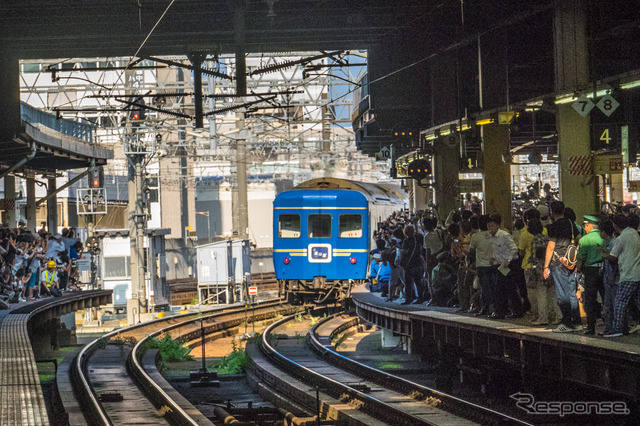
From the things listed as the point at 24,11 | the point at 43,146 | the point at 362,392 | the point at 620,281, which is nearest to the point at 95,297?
the point at 43,146

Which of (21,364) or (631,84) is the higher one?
(631,84)

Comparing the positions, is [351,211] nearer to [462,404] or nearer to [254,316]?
[254,316]

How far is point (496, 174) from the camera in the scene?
18.9 m

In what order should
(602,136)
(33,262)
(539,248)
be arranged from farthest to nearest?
(33,262) < (602,136) < (539,248)

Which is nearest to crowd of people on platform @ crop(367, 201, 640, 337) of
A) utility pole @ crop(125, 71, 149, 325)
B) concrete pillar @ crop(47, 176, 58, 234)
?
concrete pillar @ crop(47, 176, 58, 234)

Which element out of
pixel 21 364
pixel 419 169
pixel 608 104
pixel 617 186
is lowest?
pixel 21 364

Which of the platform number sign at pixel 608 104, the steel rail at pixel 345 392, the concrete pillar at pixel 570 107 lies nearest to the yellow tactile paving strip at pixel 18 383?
the steel rail at pixel 345 392

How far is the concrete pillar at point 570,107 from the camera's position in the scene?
14805 millimetres

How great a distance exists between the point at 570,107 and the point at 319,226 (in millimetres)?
9464

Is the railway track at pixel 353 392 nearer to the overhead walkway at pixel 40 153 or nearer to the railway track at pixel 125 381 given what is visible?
the railway track at pixel 125 381

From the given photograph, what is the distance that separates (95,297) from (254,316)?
5378 millimetres

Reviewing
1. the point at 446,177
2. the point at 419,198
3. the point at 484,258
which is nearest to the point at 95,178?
the point at 419,198

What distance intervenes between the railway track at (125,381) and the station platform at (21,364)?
1.06 meters

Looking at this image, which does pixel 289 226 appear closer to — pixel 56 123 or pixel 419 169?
pixel 419 169
